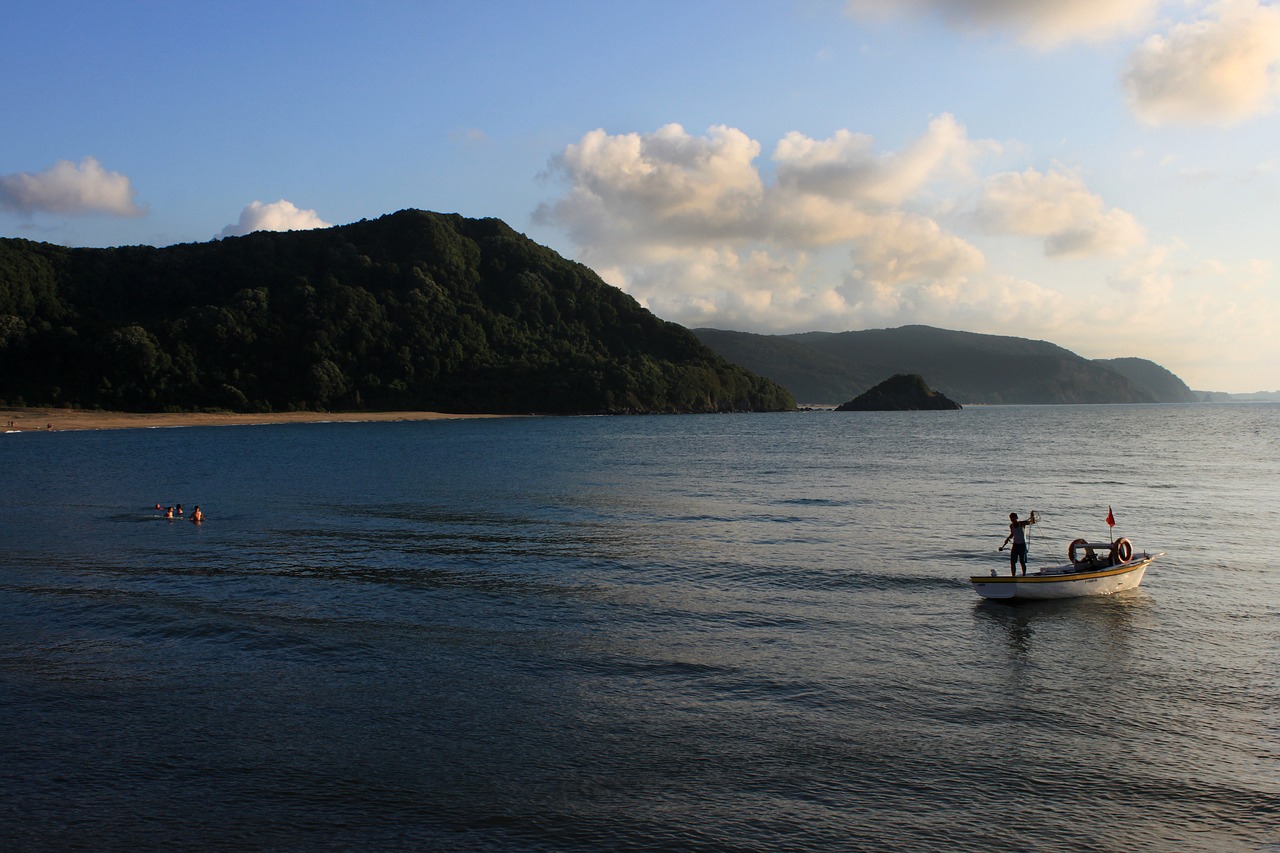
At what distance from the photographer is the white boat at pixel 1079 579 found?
25.4 m

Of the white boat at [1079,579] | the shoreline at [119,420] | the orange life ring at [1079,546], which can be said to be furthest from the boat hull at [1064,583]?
the shoreline at [119,420]

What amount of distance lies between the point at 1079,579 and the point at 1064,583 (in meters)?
0.50

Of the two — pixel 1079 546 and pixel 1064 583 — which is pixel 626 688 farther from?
pixel 1079 546

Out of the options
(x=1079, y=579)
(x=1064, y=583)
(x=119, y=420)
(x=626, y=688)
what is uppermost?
(x=119, y=420)

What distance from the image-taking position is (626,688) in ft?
57.3

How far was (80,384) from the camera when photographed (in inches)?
7269

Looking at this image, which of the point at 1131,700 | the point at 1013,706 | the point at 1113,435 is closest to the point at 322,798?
the point at 1013,706

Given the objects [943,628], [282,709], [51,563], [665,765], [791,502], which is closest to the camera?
[665,765]

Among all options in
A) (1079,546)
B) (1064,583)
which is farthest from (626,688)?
(1079,546)

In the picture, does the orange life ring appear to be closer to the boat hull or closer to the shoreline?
the boat hull

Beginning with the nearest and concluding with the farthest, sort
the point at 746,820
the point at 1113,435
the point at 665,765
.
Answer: the point at 746,820 < the point at 665,765 < the point at 1113,435

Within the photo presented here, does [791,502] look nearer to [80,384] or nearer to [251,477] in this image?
[251,477]

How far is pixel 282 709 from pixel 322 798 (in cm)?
411

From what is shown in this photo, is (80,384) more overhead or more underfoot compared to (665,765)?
more overhead
